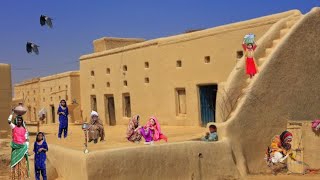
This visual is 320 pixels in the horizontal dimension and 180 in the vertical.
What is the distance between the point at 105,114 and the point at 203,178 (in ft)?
37.6

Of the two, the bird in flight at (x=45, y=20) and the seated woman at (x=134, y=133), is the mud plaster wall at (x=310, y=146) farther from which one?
the bird in flight at (x=45, y=20)

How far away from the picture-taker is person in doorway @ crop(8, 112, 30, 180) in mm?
9516

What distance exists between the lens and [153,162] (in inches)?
385

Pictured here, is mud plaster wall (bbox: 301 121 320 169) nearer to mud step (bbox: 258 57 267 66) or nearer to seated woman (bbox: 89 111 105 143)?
mud step (bbox: 258 57 267 66)

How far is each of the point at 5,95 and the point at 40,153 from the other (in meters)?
7.91

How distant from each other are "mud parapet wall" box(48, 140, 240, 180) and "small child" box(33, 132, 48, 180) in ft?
1.67

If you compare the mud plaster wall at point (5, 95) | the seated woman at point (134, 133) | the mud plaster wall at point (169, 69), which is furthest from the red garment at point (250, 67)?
the mud plaster wall at point (5, 95)

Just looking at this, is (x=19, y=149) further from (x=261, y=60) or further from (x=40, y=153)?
(x=261, y=60)

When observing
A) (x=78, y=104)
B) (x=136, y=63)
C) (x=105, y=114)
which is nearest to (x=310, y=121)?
(x=136, y=63)

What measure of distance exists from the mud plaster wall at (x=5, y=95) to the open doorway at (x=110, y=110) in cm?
527

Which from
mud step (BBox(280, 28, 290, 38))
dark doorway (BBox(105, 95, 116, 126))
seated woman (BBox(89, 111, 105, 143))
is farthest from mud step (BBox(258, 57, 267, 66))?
dark doorway (BBox(105, 95, 116, 126))

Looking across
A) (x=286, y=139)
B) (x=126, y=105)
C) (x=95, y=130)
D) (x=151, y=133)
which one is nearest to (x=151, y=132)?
(x=151, y=133)

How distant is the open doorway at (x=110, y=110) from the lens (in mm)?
21188

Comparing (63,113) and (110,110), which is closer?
(63,113)
